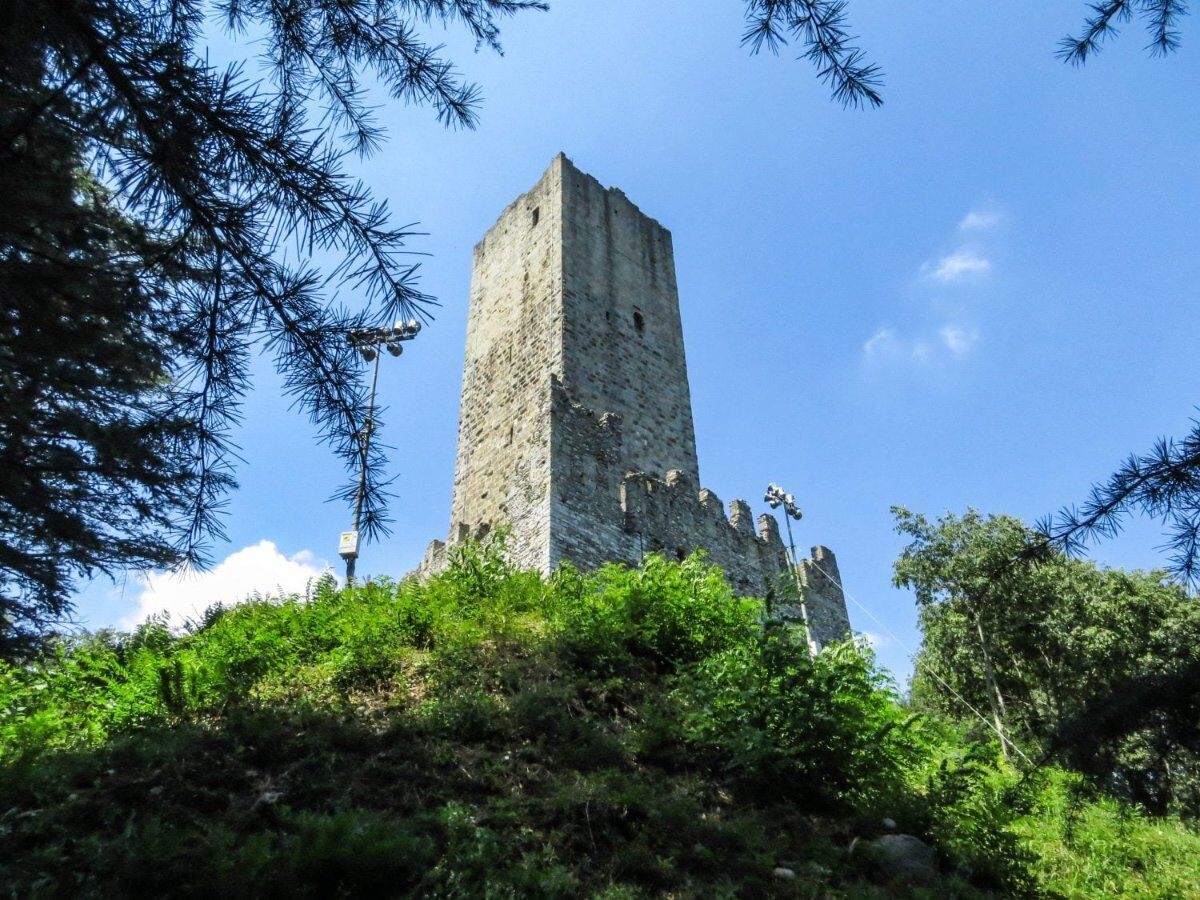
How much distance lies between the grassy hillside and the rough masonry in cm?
390

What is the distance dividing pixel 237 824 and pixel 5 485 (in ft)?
7.09

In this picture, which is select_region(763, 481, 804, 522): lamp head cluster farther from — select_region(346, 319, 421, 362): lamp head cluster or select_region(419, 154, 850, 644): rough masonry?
select_region(346, 319, 421, 362): lamp head cluster

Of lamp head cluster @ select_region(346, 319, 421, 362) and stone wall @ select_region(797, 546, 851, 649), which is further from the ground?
stone wall @ select_region(797, 546, 851, 649)

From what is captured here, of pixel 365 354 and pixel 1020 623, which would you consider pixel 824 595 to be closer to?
pixel 1020 623

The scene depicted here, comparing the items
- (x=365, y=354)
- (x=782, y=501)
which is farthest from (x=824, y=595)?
(x=365, y=354)

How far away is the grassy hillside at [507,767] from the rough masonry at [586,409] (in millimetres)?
3904

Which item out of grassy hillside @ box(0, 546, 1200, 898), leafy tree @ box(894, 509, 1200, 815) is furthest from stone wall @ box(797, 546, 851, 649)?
grassy hillside @ box(0, 546, 1200, 898)

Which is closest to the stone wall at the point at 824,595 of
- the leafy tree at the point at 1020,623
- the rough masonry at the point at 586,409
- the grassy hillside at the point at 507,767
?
the rough masonry at the point at 586,409

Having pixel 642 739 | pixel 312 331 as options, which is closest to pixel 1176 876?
pixel 642 739

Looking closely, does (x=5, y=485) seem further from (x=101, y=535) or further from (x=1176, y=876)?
(x=1176, y=876)

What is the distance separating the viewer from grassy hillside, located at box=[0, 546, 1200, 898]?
3998 mm

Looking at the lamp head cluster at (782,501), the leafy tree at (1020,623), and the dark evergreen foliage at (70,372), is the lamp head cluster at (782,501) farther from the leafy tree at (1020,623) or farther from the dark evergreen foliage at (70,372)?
the dark evergreen foliage at (70,372)

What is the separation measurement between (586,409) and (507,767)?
8.66 meters

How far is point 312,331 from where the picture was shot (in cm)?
358
